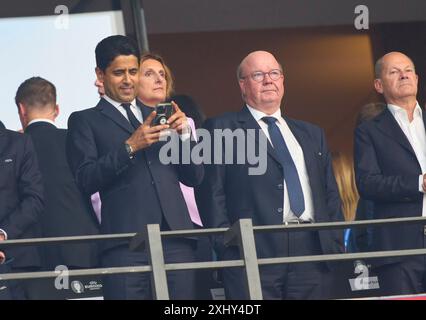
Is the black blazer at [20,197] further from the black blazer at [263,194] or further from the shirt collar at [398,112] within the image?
the shirt collar at [398,112]

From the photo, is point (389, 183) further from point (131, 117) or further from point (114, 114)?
point (114, 114)

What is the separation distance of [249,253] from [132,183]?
66.7 inches

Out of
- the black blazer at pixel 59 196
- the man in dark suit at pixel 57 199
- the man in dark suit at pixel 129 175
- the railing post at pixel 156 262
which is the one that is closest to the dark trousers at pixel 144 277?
the man in dark suit at pixel 129 175

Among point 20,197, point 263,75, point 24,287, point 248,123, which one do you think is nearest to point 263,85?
point 263,75

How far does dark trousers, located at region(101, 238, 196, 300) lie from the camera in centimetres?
751

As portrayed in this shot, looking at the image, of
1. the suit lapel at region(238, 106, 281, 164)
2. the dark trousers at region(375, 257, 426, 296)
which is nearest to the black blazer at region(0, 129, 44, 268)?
the suit lapel at region(238, 106, 281, 164)

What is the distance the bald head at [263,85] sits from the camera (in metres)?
8.19

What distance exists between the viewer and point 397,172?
824cm

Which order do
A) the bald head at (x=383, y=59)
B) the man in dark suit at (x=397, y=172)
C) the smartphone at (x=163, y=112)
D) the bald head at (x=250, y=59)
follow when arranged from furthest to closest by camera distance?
the bald head at (x=383, y=59) < the bald head at (x=250, y=59) < the man in dark suit at (x=397, y=172) < the smartphone at (x=163, y=112)

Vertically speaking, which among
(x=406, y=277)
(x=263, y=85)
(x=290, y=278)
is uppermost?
(x=263, y=85)

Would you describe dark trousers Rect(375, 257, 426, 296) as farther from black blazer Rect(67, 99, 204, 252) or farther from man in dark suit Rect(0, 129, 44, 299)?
man in dark suit Rect(0, 129, 44, 299)

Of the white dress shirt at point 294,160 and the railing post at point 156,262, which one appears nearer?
the railing post at point 156,262

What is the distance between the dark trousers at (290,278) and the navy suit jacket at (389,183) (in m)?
0.54
